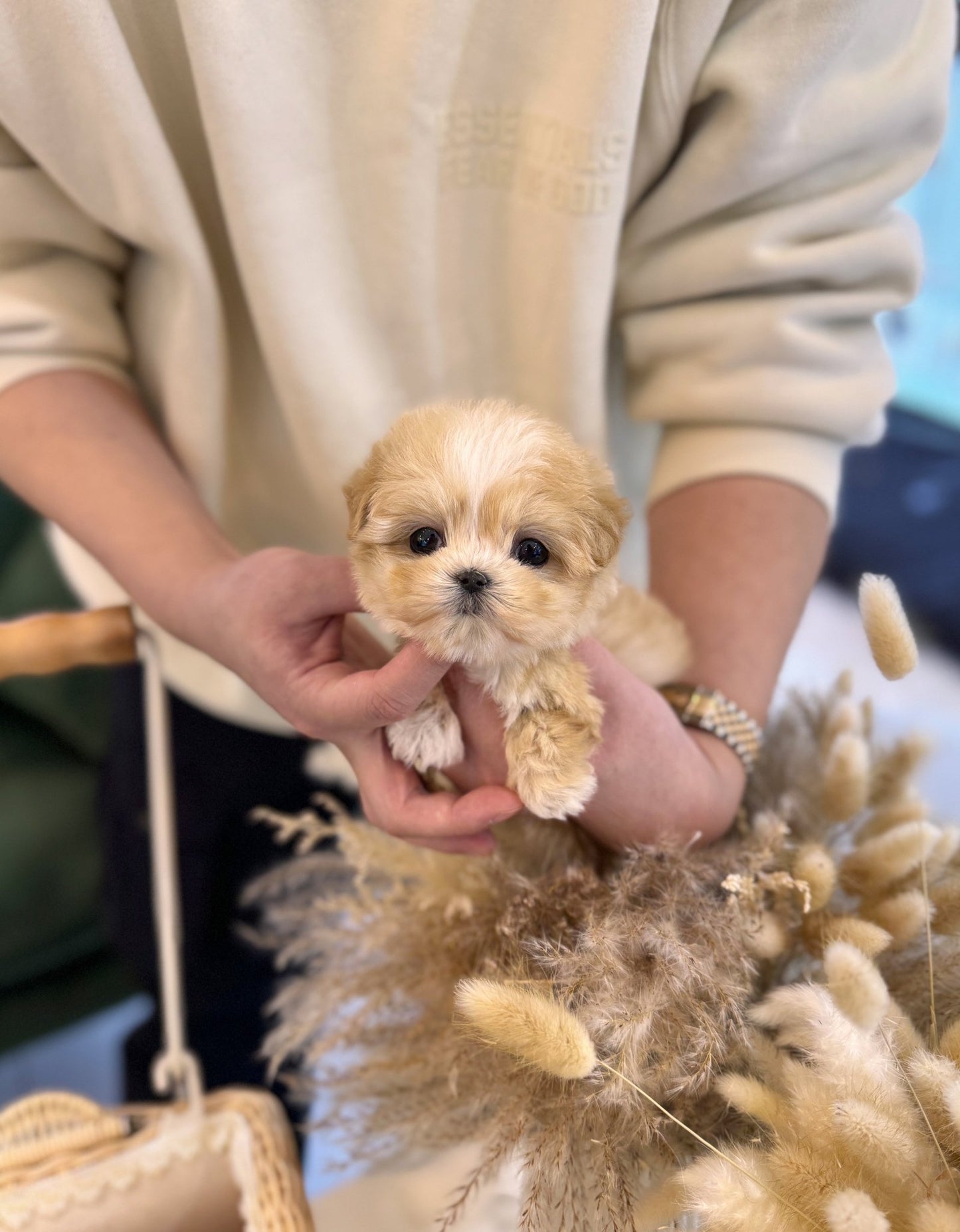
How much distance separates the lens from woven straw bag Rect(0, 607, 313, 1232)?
2.55 ft

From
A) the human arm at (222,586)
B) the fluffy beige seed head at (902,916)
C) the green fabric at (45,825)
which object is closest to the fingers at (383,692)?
the human arm at (222,586)

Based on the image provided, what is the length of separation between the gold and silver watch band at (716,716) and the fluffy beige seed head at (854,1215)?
A: 1.11ft

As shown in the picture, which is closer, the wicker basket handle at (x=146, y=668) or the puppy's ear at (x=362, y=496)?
the puppy's ear at (x=362, y=496)

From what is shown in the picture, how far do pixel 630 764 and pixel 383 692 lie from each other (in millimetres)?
198

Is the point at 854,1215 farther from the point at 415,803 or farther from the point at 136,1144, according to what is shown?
the point at 136,1144

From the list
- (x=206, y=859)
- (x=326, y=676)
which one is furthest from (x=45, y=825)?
(x=326, y=676)

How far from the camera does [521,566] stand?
55 cm

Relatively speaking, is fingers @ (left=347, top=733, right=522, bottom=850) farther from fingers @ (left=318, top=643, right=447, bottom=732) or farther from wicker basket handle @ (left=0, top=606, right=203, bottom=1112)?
wicker basket handle @ (left=0, top=606, right=203, bottom=1112)

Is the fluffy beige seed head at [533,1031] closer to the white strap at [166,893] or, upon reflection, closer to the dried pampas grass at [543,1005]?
the dried pampas grass at [543,1005]

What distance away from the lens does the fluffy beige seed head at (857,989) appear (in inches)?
20.9

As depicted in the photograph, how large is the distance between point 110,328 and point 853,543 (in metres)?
1.44

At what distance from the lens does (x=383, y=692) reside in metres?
0.58

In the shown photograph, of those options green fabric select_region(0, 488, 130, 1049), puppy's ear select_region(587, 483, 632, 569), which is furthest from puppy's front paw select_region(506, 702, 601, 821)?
green fabric select_region(0, 488, 130, 1049)

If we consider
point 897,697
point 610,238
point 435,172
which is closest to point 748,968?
point 610,238
